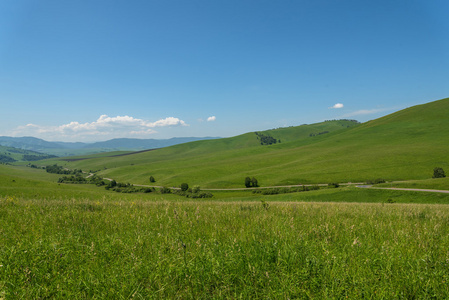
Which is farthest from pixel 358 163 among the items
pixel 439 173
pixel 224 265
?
pixel 224 265

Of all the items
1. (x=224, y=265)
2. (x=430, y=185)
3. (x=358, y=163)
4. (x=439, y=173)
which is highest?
(x=224, y=265)

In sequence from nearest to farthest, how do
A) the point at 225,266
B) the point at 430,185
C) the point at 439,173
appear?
the point at 225,266
the point at 430,185
the point at 439,173

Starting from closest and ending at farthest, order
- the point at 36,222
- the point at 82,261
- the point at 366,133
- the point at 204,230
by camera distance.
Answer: the point at 82,261 < the point at 204,230 < the point at 36,222 < the point at 366,133

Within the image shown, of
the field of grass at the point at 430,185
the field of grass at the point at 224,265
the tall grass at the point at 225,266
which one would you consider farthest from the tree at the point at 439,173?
the field of grass at the point at 224,265

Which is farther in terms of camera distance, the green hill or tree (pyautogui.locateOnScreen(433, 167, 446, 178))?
the green hill

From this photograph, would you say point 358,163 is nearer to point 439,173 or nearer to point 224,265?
point 439,173

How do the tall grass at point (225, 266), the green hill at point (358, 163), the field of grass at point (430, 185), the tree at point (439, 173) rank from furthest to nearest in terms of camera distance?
the green hill at point (358, 163) < the tree at point (439, 173) < the field of grass at point (430, 185) < the tall grass at point (225, 266)

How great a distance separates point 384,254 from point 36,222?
8.33 metres

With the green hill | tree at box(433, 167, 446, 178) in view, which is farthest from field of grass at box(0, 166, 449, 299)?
tree at box(433, 167, 446, 178)

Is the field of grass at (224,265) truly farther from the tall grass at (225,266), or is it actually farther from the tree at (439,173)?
the tree at (439,173)

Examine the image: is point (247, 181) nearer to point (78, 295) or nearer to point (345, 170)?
point (345, 170)

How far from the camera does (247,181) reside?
114812 millimetres

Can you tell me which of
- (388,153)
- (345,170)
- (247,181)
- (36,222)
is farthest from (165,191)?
(388,153)

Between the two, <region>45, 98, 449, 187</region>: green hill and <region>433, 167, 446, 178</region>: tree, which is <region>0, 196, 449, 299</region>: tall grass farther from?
A: <region>433, 167, 446, 178</region>: tree
